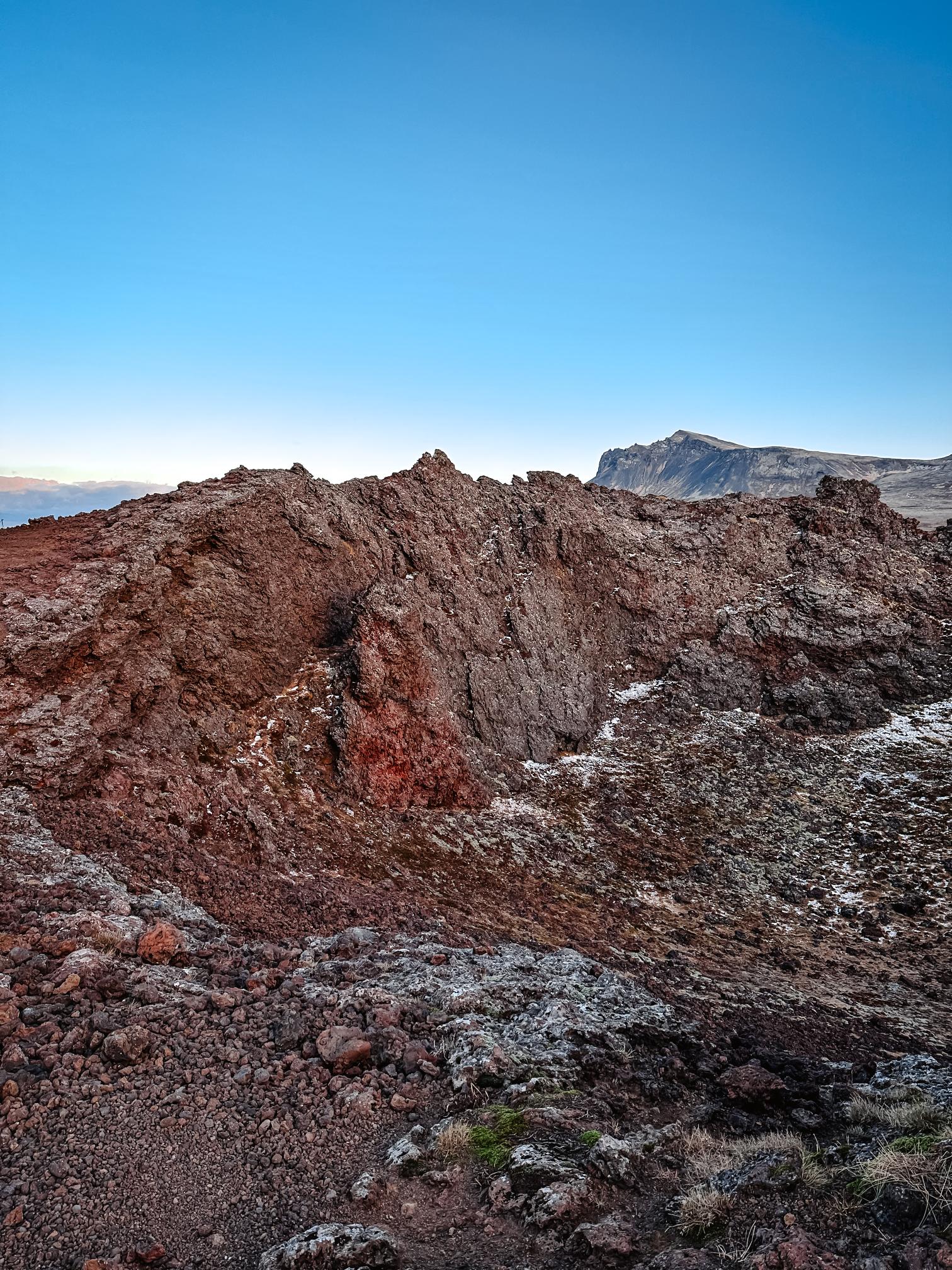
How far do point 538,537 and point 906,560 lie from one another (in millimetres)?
19777

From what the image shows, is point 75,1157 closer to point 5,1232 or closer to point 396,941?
point 5,1232

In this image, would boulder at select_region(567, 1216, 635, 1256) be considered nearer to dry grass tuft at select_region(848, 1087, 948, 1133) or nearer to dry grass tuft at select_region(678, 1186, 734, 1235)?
dry grass tuft at select_region(678, 1186, 734, 1235)

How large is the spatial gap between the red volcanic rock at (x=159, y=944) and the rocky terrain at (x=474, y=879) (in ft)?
0.31

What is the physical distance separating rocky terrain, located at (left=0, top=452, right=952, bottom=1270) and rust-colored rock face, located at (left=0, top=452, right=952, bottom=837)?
0.15 meters

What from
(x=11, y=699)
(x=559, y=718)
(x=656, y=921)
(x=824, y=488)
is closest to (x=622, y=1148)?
(x=656, y=921)

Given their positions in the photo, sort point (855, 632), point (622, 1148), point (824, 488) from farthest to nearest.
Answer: point (824, 488), point (855, 632), point (622, 1148)

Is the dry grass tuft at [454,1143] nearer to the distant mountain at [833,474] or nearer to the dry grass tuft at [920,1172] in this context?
the dry grass tuft at [920,1172]

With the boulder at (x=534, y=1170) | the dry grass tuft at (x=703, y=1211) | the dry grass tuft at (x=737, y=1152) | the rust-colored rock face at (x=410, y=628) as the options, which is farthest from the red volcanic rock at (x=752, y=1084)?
the rust-colored rock face at (x=410, y=628)

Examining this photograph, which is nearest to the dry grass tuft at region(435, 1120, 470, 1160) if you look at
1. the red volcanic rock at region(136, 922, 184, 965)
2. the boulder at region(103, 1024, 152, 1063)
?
the boulder at region(103, 1024, 152, 1063)

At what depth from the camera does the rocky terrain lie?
22.0 feet

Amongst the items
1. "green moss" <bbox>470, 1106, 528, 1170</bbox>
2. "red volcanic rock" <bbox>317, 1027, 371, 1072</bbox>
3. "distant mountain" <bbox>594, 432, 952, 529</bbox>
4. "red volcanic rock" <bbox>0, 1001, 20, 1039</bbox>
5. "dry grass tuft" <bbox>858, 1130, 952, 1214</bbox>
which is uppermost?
"distant mountain" <bbox>594, 432, 952, 529</bbox>

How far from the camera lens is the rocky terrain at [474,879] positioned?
22.0 ft

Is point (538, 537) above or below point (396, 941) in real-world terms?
above

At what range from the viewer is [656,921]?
18.1 m
